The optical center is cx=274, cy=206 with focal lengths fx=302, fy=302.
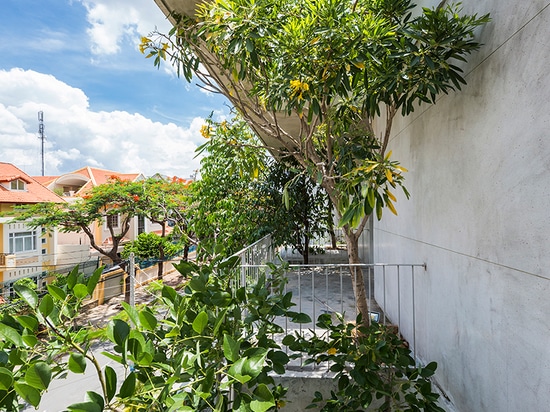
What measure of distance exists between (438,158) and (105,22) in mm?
9081

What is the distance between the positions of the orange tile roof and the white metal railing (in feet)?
48.4

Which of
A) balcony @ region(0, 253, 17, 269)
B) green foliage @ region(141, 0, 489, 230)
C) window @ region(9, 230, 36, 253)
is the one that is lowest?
balcony @ region(0, 253, 17, 269)

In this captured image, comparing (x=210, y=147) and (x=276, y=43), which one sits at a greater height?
(x=276, y=43)

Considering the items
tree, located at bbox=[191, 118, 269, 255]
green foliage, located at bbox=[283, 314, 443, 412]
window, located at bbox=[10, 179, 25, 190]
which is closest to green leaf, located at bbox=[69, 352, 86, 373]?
green foliage, located at bbox=[283, 314, 443, 412]

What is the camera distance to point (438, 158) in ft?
7.03

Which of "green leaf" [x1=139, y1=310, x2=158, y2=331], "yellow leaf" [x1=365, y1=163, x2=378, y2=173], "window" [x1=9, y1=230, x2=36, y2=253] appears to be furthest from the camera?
"window" [x1=9, y1=230, x2=36, y2=253]

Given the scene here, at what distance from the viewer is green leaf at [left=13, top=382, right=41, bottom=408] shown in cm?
63

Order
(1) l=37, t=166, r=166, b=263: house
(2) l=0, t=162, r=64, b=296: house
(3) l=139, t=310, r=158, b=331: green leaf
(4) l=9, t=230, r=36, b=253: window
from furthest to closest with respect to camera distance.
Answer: (1) l=37, t=166, r=166, b=263: house, (4) l=9, t=230, r=36, b=253: window, (2) l=0, t=162, r=64, b=296: house, (3) l=139, t=310, r=158, b=331: green leaf

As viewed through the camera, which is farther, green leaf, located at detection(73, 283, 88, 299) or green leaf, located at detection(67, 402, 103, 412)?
green leaf, located at detection(73, 283, 88, 299)

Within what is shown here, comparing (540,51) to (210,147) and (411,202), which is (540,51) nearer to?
(411,202)

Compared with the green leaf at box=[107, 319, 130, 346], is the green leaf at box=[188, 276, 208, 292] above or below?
above

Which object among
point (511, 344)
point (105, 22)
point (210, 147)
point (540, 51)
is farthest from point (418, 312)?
point (105, 22)

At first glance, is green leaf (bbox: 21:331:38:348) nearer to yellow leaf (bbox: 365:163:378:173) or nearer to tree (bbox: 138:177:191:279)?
yellow leaf (bbox: 365:163:378:173)

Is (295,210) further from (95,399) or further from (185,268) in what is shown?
(95,399)
